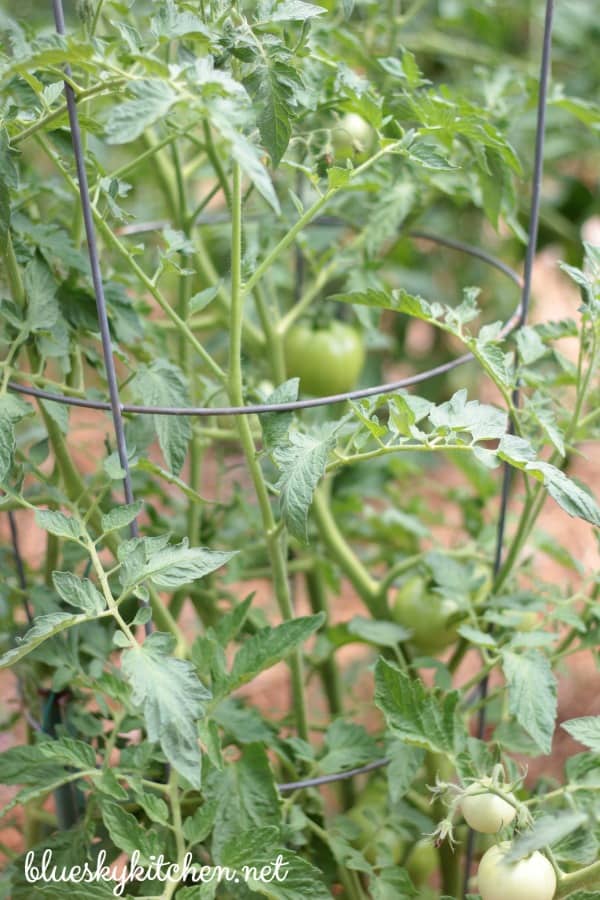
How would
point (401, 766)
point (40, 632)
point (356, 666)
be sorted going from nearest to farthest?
1. point (40, 632)
2. point (401, 766)
3. point (356, 666)

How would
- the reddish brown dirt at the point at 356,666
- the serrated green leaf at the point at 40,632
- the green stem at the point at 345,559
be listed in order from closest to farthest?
the serrated green leaf at the point at 40,632, the green stem at the point at 345,559, the reddish brown dirt at the point at 356,666

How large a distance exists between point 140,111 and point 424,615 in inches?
25.5

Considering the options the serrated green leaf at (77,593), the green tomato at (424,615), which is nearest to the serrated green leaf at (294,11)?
the serrated green leaf at (77,593)

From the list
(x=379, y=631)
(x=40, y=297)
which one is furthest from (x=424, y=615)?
(x=40, y=297)

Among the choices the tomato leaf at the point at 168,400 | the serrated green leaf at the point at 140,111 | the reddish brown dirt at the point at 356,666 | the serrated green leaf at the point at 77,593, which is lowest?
the reddish brown dirt at the point at 356,666

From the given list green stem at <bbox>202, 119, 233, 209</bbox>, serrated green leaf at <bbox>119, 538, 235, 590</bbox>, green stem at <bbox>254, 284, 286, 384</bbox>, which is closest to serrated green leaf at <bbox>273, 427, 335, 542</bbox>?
serrated green leaf at <bbox>119, 538, 235, 590</bbox>

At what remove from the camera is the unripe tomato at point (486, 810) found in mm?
655

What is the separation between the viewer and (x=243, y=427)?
0.74 meters

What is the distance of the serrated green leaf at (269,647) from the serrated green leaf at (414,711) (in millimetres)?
60

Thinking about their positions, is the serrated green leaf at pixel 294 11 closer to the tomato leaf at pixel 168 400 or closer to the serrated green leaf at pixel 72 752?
the tomato leaf at pixel 168 400

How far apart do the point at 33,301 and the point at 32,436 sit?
15.8 inches

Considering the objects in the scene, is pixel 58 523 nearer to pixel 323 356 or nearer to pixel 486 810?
pixel 486 810

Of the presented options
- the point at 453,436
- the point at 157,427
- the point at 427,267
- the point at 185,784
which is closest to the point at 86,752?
the point at 185,784

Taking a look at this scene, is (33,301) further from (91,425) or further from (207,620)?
(207,620)
